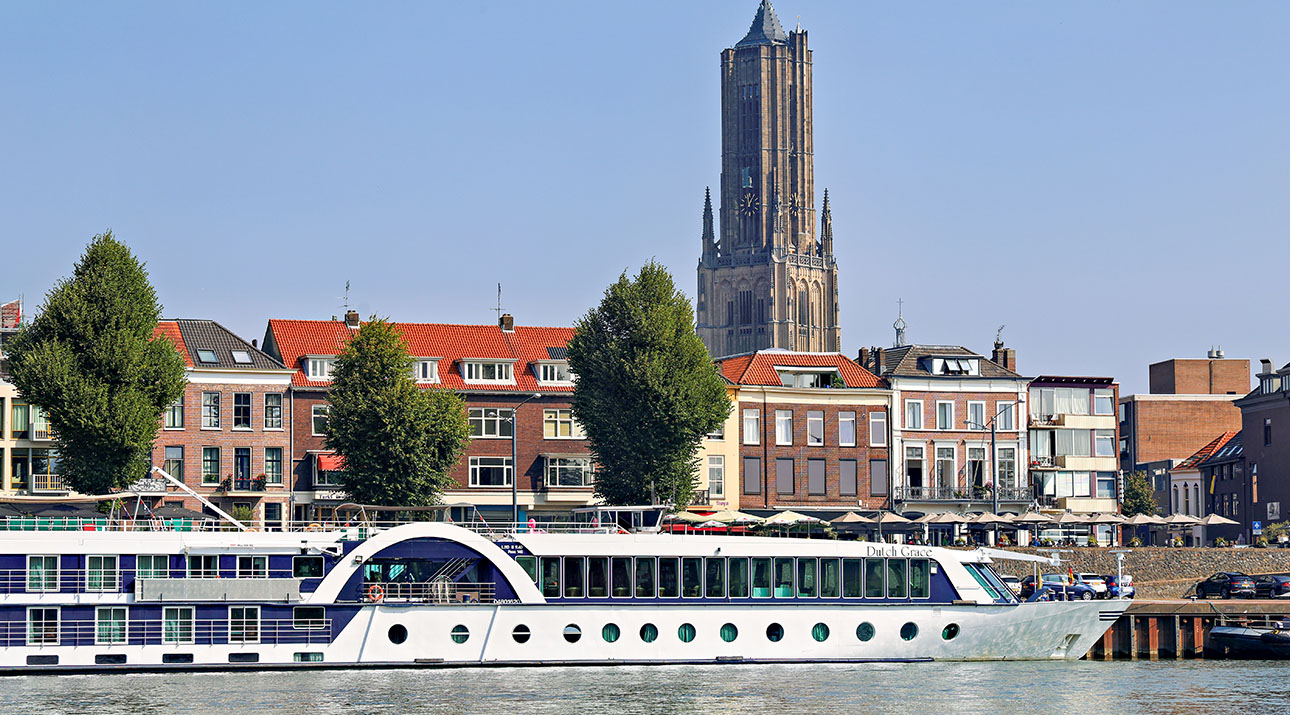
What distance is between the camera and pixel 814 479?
296ft

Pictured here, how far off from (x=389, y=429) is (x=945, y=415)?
31465mm

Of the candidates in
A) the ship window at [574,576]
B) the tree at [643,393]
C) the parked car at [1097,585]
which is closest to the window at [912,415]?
the tree at [643,393]

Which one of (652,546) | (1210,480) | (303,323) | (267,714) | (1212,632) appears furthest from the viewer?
(1210,480)

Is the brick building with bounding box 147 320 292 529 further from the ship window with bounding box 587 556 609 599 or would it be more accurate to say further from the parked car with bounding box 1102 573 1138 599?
the parked car with bounding box 1102 573 1138 599

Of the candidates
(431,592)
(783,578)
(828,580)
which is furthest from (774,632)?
(431,592)

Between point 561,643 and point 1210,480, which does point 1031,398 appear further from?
point 561,643

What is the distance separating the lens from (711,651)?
5278 centimetres

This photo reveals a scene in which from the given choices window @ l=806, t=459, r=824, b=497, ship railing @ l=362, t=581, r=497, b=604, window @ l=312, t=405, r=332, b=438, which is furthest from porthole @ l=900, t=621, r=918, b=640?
window @ l=312, t=405, r=332, b=438

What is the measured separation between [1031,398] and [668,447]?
2491 cm

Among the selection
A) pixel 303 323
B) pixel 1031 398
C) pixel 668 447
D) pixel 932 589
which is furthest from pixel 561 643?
pixel 1031 398

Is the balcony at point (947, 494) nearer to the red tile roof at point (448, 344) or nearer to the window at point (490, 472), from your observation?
the red tile roof at point (448, 344)

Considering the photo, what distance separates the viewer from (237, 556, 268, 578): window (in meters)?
50.7

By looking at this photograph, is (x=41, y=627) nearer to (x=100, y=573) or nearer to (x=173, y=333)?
(x=100, y=573)

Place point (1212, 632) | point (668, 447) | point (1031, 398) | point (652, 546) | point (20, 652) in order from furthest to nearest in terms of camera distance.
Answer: point (1031, 398) < point (668, 447) < point (1212, 632) < point (652, 546) < point (20, 652)
